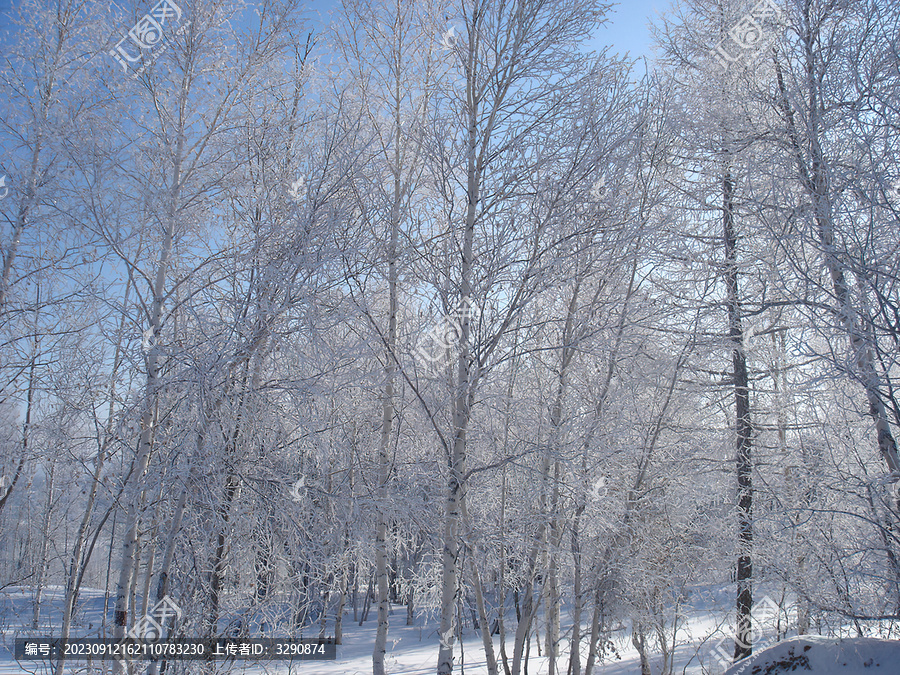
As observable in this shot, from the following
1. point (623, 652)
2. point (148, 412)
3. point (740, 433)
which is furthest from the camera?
point (623, 652)

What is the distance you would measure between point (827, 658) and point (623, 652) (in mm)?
11745

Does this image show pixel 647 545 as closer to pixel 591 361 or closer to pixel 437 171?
pixel 591 361

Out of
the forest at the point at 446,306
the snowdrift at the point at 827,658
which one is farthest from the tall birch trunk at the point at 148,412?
the snowdrift at the point at 827,658

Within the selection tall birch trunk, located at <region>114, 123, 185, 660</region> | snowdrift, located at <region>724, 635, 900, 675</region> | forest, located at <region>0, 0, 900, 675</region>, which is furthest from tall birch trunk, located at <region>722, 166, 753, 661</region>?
tall birch trunk, located at <region>114, 123, 185, 660</region>

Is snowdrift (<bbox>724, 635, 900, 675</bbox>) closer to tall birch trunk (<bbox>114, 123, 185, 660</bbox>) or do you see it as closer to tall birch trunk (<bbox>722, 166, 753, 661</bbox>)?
tall birch trunk (<bbox>722, 166, 753, 661</bbox>)

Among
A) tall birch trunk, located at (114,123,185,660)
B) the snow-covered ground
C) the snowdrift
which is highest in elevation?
tall birch trunk, located at (114,123,185,660)

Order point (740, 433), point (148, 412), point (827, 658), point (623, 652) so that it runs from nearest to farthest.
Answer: point (827, 658)
point (148, 412)
point (740, 433)
point (623, 652)

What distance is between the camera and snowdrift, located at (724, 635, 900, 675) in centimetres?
335

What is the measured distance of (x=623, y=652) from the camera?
530 inches

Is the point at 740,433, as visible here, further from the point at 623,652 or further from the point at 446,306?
the point at 623,652

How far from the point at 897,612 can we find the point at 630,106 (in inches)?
159

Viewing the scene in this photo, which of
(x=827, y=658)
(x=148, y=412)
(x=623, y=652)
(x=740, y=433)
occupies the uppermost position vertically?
(x=148, y=412)

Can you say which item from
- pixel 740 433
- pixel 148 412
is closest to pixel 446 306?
pixel 148 412

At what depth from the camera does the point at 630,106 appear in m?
4.12
